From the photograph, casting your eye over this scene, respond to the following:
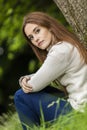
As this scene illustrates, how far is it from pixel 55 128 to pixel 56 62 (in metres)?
0.68

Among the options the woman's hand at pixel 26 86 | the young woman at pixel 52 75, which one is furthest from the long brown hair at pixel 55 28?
the woman's hand at pixel 26 86

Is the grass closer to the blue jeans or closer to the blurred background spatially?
the blue jeans

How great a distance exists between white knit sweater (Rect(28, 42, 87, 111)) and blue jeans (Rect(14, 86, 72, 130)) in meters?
0.07

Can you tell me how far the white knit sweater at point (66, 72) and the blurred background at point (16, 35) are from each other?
4272 millimetres

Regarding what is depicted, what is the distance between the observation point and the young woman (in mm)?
5551

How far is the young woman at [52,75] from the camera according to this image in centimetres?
555

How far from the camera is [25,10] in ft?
37.2

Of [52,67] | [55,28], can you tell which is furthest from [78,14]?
[52,67]

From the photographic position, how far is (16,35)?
36.4 feet

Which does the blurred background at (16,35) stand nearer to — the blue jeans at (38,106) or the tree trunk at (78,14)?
the tree trunk at (78,14)

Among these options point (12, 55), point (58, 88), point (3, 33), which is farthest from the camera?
point (12, 55)

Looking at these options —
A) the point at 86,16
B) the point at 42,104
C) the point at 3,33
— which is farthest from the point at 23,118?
the point at 3,33

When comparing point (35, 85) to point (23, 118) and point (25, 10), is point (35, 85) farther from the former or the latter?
point (25, 10)

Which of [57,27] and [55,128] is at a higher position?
[57,27]
